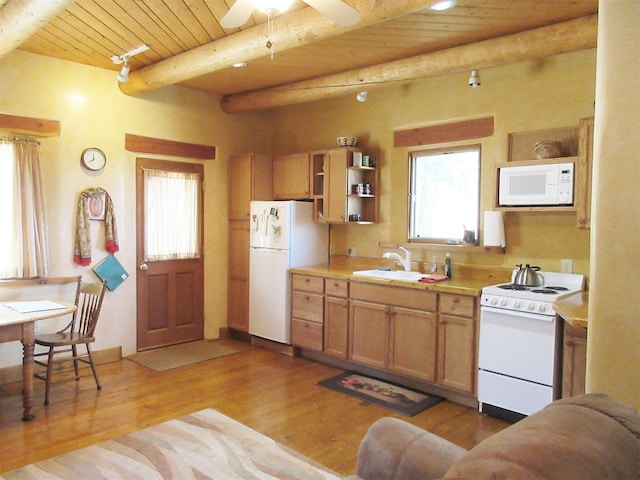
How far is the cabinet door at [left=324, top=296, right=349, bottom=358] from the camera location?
437 cm

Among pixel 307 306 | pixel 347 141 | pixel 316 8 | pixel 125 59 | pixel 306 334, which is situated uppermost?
pixel 125 59

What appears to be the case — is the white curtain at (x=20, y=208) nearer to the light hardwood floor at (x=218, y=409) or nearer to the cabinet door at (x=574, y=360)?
the light hardwood floor at (x=218, y=409)

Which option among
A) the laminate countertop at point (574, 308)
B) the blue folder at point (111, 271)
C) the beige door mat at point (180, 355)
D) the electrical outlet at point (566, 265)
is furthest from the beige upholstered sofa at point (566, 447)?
the blue folder at point (111, 271)

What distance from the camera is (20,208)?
13.0 feet

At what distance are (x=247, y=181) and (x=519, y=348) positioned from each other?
334 cm

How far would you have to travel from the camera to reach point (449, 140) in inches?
167

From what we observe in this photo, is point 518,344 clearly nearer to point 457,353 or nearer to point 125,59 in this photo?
point 457,353

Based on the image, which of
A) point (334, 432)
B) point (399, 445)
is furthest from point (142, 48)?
point (399, 445)

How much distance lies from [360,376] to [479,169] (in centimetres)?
214

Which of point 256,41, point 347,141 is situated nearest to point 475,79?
point 347,141

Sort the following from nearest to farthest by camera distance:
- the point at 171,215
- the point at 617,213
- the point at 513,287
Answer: the point at 617,213 < the point at 513,287 < the point at 171,215

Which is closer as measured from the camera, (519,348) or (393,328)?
(519,348)

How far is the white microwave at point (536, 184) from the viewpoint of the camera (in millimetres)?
3277

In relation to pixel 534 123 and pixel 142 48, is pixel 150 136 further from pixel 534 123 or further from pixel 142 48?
pixel 534 123
